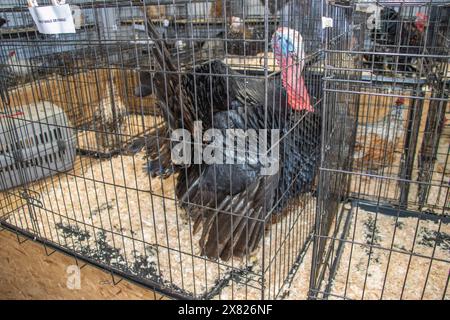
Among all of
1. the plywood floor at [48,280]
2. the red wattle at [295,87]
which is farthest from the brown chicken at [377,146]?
the plywood floor at [48,280]

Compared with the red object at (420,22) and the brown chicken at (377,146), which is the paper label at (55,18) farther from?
the red object at (420,22)

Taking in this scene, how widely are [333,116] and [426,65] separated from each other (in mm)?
1095

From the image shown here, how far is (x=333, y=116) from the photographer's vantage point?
5.38 feet

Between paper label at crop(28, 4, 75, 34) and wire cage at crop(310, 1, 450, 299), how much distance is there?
3.43 ft

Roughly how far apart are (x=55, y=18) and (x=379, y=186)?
6.42ft

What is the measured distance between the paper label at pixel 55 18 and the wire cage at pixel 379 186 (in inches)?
41.2

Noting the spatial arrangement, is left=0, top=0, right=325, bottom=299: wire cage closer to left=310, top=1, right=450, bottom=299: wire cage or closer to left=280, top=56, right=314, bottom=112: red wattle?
left=280, top=56, right=314, bottom=112: red wattle

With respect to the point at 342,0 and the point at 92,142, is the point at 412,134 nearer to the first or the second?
the point at 342,0

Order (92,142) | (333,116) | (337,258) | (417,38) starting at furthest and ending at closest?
(92,142) < (417,38) < (337,258) < (333,116)

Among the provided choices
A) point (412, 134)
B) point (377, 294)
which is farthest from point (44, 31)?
point (412, 134)

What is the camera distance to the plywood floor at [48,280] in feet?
5.73

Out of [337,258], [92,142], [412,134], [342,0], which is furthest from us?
[92,142]

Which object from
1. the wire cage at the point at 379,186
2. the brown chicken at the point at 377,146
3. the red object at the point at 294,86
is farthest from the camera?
the brown chicken at the point at 377,146

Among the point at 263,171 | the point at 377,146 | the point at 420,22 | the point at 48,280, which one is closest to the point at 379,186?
the point at 377,146
